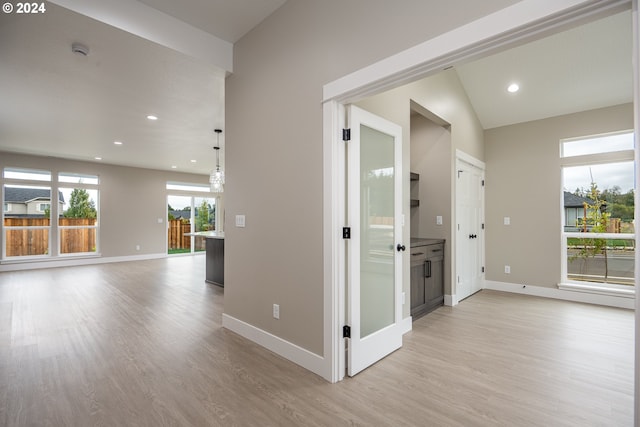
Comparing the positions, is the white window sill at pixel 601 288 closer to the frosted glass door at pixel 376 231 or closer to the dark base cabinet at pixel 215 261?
the frosted glass door at pixel 376 231

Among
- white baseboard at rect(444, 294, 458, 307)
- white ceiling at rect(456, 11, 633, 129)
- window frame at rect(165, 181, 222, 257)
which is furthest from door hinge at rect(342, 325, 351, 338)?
window frame at rect(165, 181, 222, 257)

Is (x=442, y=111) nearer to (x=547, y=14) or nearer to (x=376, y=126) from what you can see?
(x=376, y=126)

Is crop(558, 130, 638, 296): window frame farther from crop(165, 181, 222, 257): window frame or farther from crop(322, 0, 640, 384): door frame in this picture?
crop(165, 181, 222, 257): window frame

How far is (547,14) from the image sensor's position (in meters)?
1.24

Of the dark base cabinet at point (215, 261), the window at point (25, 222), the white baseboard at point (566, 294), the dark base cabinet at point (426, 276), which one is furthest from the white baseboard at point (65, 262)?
the white baseboard at point (566, 294)

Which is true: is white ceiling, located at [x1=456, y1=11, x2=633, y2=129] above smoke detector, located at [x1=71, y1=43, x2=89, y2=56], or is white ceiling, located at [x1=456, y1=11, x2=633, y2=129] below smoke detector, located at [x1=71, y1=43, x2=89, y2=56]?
above

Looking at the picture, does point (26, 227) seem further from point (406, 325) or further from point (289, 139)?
point (406, 325)

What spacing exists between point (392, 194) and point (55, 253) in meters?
8.75

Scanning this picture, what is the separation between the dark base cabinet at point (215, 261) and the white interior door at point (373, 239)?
3500 millimetres

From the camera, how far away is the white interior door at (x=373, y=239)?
7.27 feet

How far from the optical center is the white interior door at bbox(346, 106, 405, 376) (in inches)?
87.2

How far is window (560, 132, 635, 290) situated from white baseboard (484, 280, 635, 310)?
0.18 m

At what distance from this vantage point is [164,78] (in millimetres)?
3217

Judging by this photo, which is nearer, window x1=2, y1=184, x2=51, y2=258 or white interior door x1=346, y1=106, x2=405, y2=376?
white interior door x1=346, y1=106, x2=405, y2=376
